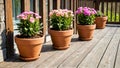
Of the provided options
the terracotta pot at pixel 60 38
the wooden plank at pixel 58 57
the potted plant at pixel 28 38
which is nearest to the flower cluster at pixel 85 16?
the wooden plank at pixel 58 57

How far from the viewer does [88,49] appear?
474 centimetres

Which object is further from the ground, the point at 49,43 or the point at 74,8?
the point at 74,8

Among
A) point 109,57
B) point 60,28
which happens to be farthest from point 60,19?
point 109,57

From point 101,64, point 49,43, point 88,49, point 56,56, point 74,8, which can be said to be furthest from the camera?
point 74,8

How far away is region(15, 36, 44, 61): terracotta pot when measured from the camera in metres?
3.73

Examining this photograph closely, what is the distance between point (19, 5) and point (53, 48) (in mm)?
991

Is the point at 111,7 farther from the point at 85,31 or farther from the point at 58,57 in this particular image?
the point at 58,57

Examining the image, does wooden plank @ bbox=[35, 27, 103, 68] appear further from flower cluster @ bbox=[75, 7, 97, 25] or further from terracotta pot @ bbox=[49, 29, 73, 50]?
flower cluster @ bbox=[75, 7, 97, 25]

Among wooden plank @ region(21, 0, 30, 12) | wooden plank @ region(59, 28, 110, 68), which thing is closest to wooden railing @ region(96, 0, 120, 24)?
wooden plank @ region(59, 28, 110, 68)

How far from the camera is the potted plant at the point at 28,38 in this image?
12.3 ft

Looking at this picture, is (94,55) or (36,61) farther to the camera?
(94,55)

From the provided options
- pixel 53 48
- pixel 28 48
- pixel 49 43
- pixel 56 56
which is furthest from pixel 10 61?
pixel 49 43

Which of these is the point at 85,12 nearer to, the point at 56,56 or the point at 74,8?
the point at 74,8

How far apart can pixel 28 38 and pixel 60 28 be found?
0.96m
